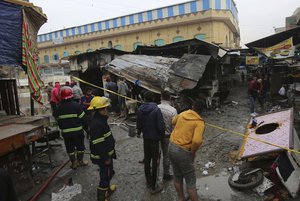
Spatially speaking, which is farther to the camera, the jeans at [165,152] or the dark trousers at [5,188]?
the jeans at [165,152]

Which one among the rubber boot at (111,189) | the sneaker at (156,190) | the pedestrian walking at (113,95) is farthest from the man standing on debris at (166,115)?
the pedestrian walking at (113,95)

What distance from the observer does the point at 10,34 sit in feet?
16.5

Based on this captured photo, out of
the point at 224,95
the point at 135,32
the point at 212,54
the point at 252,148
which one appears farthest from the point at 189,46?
the point at 135,32

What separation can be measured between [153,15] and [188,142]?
28196mm

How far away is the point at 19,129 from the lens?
3.97 meters

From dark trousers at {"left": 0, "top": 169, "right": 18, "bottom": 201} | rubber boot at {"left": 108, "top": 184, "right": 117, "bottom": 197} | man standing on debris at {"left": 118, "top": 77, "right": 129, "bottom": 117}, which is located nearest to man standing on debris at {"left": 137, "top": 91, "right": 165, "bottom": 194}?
rubber boot at {"left": 108, "top": 184, "right": 117, "bottom": 197}

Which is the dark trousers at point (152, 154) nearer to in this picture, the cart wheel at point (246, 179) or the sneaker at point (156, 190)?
the sneaker at point (156, 190)

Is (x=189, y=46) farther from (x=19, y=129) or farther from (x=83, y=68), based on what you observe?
(x=19, y=129)

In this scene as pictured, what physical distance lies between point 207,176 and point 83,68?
1064 centimetres

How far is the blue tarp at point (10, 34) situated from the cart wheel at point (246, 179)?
17.7 feet

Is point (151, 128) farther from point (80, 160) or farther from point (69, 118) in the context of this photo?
point (80, 160)

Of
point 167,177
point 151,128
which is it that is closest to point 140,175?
point 167,177

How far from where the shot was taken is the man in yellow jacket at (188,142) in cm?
312

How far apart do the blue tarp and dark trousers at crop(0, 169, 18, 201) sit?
386cm
